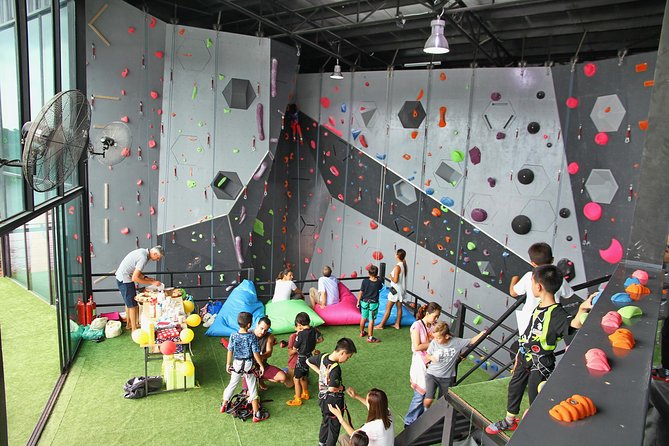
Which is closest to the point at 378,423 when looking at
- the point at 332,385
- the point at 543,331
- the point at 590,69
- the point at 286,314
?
the point at 332,385

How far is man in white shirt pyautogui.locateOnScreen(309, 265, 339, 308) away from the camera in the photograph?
23.9ft

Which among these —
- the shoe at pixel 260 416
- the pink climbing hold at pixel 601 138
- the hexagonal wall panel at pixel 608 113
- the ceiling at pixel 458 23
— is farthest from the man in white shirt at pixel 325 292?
the hexagonal wall panel at pixel 608 113

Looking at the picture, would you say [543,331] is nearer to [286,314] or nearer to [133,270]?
[286,314]

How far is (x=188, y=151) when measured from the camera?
7910 mm

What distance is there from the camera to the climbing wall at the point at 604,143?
6395mm

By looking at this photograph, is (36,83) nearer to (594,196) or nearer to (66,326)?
(66,326)

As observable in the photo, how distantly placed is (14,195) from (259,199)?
507 centimetres

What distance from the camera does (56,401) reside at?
15.2 ft

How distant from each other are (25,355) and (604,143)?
7818 millimetres

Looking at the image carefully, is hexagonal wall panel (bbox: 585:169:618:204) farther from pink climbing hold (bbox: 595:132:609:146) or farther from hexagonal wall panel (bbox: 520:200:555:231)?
hexagonal wall panel (bbox: 520:200:555:231)

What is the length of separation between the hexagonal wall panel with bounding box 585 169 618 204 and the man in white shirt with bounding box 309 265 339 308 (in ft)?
13.4

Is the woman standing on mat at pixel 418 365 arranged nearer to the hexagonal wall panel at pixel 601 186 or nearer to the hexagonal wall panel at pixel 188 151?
the hexagonal wall panel at pixel 601 186

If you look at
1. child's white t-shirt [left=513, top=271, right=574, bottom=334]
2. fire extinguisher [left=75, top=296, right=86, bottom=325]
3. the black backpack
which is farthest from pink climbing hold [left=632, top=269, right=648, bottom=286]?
fire extinguisher [left=75, top=296, right=86, bottom=325]

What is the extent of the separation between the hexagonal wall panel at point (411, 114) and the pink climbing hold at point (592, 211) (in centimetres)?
322
